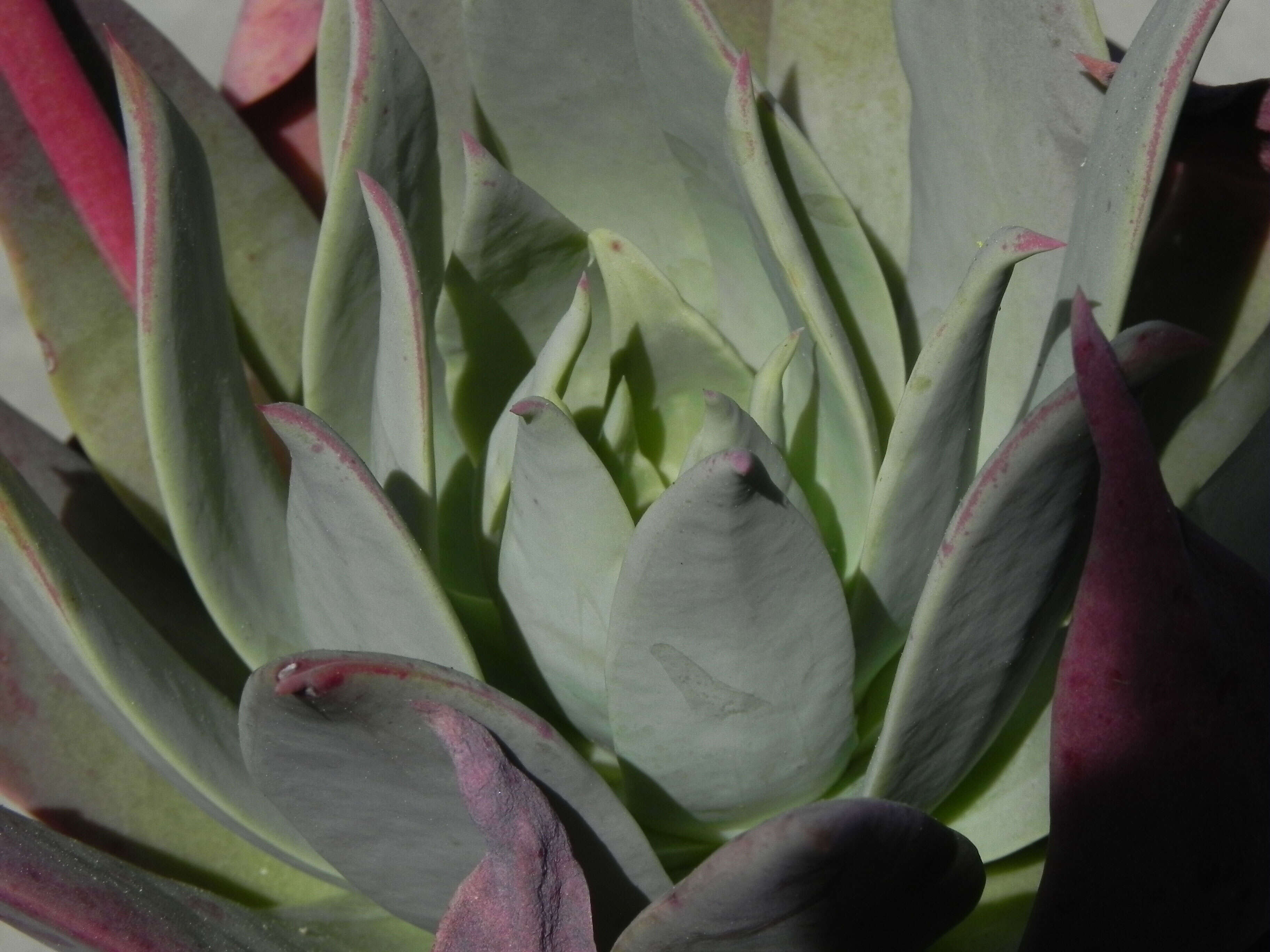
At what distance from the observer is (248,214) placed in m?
0.88

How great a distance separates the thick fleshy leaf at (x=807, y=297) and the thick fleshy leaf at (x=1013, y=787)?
0.15 m

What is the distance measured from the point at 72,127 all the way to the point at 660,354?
455mm

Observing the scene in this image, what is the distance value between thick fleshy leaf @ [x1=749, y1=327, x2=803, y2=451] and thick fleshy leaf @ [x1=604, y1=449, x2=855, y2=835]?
13cm

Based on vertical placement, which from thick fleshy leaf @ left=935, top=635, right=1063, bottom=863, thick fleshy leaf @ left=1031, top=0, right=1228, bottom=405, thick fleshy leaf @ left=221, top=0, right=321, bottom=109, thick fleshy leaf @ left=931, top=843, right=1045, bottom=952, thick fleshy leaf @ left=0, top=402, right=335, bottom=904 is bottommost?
thick fleshy leaf @ left=931, top=843, right=1045, bottom=952

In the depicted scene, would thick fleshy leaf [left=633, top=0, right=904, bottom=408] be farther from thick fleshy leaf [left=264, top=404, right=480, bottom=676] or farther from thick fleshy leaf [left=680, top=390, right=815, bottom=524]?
thick fleshy leaf [left=264, top=404, right=480, bottom=676]

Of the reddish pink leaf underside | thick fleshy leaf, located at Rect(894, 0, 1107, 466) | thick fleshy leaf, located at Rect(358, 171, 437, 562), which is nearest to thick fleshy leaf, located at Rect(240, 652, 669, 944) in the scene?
thick fleshy leaf, located at Rect(358, 171, 437, 562)

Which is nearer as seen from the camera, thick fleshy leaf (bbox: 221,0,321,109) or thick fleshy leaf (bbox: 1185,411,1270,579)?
thick fleshy leaf (bbox: 1185,411,1270,579)

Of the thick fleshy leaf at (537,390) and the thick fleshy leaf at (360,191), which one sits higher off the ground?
the thick fleshy leaf at (360,191)

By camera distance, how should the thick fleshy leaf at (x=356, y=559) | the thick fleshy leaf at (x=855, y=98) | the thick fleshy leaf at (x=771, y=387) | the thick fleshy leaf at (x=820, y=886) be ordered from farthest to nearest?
the thick fleshy leaf at (x=855, y=98), the thick fleshy leaf at (x=771, y=387), the thick fleshy leaf at (x=356, y=559), the thick fleshy leaf at (x=820, y=886)

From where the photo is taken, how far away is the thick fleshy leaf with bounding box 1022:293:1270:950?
1.33 feet

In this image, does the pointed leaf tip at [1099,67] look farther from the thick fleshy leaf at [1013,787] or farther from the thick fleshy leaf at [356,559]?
the thick fleshy leaf at [356,559]

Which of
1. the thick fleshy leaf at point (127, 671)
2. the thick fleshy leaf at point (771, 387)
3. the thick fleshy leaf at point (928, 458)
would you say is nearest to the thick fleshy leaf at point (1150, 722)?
the thick fleshy leaf at point (928, 458)

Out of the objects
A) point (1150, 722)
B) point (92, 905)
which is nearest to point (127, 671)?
point (92, 905)

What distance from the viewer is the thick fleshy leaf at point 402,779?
0.45 meters
